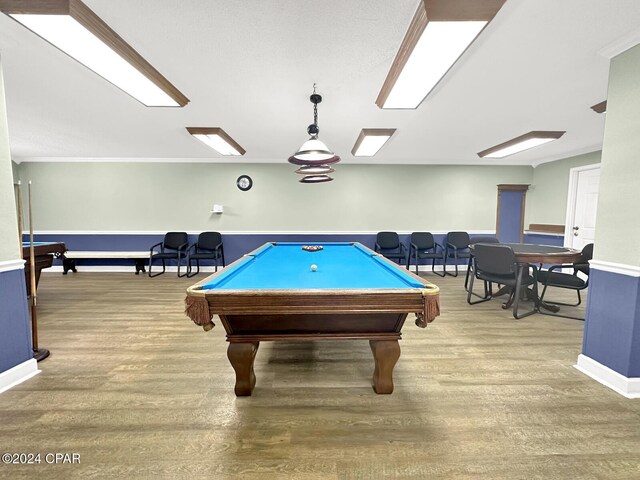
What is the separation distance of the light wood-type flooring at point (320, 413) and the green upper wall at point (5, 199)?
3.41ft

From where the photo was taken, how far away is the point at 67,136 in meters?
4.45

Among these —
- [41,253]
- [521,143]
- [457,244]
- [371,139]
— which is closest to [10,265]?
[41,253]

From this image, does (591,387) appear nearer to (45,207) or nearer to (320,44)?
(320,44)

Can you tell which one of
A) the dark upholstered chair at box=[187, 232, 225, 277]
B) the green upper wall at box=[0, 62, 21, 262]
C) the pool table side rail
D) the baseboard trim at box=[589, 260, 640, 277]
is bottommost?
the dark upholstered chair at box=[187, 232, 225, 277]

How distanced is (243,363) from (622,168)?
3.11m

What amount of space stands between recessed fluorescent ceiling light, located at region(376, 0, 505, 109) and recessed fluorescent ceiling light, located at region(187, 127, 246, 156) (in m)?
2.56

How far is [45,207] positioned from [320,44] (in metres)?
7.53

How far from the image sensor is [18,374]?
6.98 feet

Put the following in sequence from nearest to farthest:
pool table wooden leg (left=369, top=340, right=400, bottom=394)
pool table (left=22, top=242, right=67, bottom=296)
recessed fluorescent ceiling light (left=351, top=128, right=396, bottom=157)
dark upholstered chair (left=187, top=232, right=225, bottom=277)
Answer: pool table wooden leg (left=369, top=340, right=400, bottom=394)
pool table (left=22, top=242, right=67, bottom=296)
recessed fluorescent ceiling light (left=351, top=128, right=396, bottom=157)
dark upholstered chair (left=187, top=232, right=225, bottom=277)

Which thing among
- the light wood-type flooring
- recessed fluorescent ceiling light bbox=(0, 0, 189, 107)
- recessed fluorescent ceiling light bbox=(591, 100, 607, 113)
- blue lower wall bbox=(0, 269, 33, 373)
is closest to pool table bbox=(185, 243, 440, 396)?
the light wood-type flooring

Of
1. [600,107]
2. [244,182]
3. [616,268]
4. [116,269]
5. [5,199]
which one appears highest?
[600,107]

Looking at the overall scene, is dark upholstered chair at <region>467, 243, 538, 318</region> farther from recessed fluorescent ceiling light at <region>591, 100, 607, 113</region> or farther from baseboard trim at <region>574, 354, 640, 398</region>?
recessed fluorescent ceiling light at <region>591, 100, 607, 113</region>

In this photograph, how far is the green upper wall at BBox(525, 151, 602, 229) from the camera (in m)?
5.63

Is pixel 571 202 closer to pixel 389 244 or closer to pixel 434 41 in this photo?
pixel 389 244
